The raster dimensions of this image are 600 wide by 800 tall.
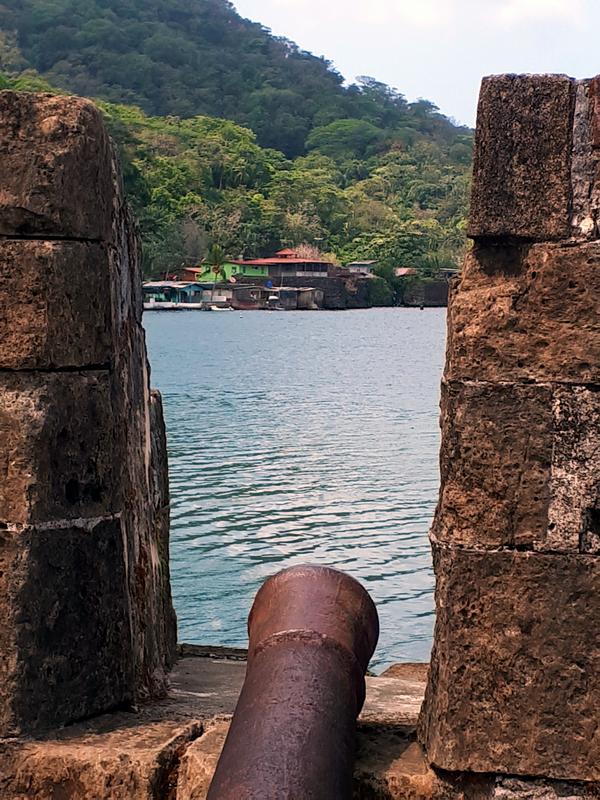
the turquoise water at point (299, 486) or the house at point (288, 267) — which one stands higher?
the house at point (288, 267)

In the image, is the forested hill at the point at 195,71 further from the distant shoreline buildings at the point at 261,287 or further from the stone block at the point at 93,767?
the stone block at the point at 93,767

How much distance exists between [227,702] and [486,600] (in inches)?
51.9

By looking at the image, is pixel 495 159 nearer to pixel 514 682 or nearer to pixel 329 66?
pixel 514 682

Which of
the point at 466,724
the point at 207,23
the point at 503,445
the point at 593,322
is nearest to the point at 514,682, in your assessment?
the point at 466,724

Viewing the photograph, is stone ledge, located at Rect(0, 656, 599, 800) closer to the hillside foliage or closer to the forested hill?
the hillside foliage

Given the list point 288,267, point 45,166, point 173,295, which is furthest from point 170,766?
point 288,267

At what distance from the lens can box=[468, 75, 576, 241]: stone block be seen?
320 cm

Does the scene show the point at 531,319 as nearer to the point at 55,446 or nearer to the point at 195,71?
the point at 55,446

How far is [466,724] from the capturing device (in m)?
3.30

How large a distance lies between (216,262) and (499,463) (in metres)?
115

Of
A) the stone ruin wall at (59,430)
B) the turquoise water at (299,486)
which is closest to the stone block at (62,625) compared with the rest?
the stone ruin wall at (59,430)

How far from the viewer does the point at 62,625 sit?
362 cm

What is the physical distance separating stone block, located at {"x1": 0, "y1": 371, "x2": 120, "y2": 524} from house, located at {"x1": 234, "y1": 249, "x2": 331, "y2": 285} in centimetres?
11423

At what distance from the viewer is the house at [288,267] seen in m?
118
